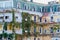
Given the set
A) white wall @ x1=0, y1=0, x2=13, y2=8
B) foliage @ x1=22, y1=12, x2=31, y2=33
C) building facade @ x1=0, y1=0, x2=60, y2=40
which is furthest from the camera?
white wall @ x1=0, y1=0, x2=13, y2=8

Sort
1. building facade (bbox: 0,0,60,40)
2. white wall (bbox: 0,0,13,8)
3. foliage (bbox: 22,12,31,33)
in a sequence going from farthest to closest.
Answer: white wall (bbox: 0,0,13,8) < foliage (bbox: 22,12,31,33) < building facade (bbox: 0,0,60,40)

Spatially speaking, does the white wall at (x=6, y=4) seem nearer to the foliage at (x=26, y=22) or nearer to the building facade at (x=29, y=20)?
the building facade at (x=29, y=20)

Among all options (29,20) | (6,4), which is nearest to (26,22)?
(29,20)

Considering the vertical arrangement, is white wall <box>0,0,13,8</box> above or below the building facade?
above

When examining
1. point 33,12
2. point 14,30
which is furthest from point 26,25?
point 33,12

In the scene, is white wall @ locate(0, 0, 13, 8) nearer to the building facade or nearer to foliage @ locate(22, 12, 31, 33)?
the building facade

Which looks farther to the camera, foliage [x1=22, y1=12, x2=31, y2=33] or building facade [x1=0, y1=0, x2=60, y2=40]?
foliage [x1=22, y1=12, x2=31, y2=33]

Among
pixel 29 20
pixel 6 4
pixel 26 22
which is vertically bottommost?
pixel 26 22

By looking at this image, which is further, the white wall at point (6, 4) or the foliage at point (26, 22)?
the white wall at point (6, 4)

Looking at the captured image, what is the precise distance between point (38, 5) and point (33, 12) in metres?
3.34

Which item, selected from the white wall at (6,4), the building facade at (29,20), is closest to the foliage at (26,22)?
the building facade at (29,20)

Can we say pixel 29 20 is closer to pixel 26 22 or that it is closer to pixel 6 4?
pixel 26 22

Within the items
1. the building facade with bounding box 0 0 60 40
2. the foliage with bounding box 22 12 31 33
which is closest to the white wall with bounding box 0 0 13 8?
the building facade with bounding box 0 0 60 40

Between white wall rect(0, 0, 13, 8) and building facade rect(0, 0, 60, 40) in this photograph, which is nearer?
building facade rect(0, 0, 60, 40)
